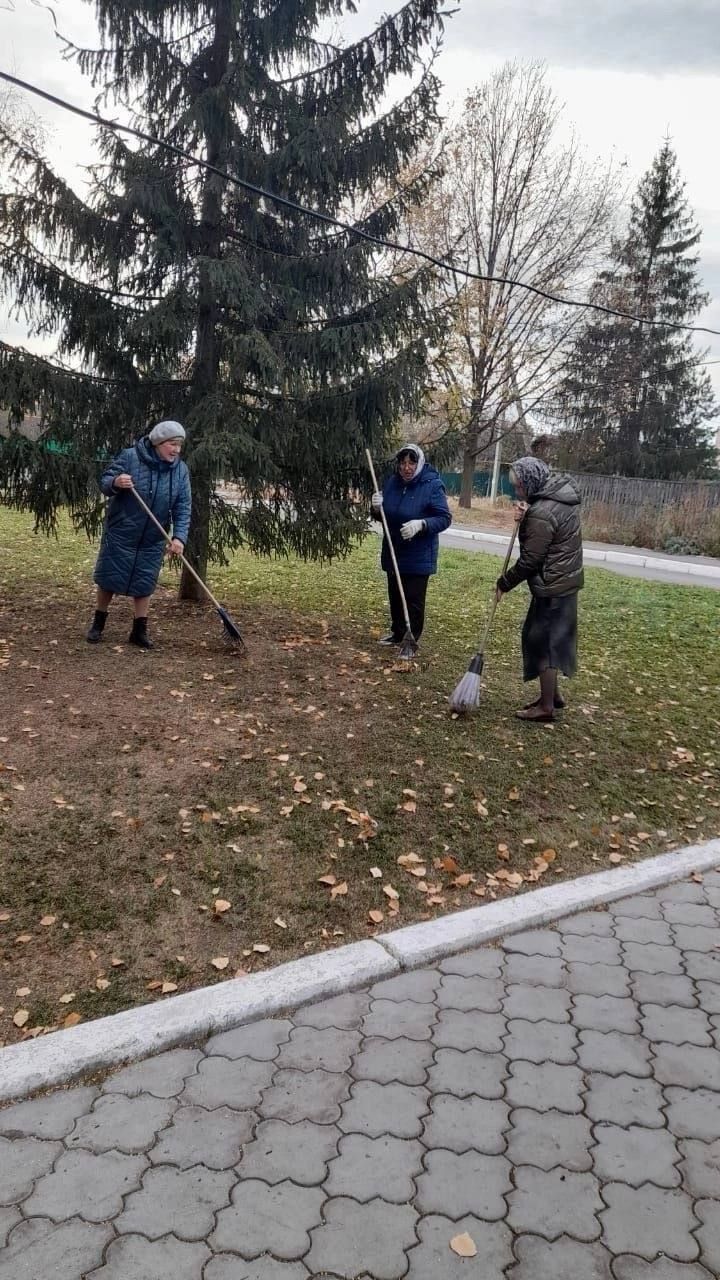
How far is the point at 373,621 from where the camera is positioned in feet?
30.6

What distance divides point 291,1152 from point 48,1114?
722 mm

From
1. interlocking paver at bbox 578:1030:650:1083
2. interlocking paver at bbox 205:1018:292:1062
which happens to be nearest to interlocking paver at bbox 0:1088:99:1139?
interlocking paver at bbox 205:1018:292:1062

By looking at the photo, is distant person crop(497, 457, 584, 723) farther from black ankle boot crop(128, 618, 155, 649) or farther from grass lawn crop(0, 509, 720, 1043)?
black ankle boot crop(128, 618, 155, 649)

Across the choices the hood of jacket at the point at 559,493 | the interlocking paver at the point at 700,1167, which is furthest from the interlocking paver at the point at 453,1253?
the hood of jacket at the point at 559,493

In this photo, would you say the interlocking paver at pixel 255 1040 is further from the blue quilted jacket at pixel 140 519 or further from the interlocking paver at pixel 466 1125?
the blue quilted jacket at pixel 140 519

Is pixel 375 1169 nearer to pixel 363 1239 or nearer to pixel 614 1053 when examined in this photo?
pixel 363 1239

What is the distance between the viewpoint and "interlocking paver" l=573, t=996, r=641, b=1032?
3.00 meters

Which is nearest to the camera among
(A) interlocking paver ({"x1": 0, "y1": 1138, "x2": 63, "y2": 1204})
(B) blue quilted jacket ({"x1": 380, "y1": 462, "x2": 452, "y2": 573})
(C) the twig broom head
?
(A) interlocking paver ({"x1": 0, "y1": 1138, "x2": 63, "y2": 1204})

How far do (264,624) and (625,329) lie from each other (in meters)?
29.6

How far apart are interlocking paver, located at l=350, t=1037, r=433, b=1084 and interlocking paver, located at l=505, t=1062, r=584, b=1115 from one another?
279mm

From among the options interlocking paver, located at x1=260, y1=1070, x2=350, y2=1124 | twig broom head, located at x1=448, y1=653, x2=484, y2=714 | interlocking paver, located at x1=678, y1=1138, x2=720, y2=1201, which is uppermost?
twig broom head, located at x1=448, y1=653, x2=484, y2=714

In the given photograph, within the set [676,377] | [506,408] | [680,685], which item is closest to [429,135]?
[680,685]

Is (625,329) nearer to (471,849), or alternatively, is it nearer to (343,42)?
(343,42)

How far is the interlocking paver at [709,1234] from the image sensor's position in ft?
6.77
